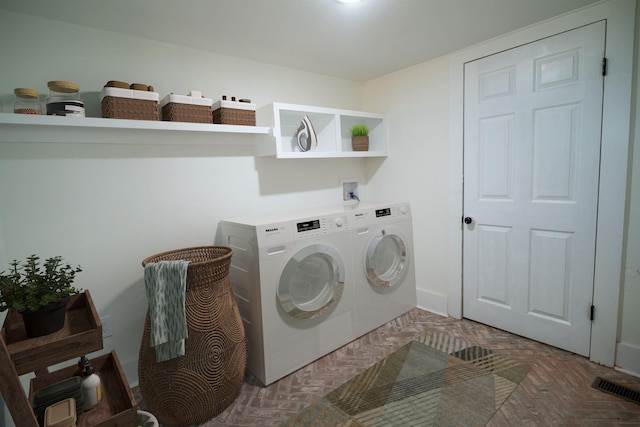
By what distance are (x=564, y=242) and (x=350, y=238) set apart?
1391 mm

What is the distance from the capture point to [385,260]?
9.05 feet

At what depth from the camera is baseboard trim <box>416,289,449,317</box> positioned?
282 centimetres

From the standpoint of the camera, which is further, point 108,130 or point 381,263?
point 381,263

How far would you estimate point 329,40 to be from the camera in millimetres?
2146

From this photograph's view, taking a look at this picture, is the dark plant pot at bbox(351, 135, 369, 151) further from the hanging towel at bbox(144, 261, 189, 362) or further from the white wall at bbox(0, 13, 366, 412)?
the hanging towel at bbox(144, 261, 189, 362)

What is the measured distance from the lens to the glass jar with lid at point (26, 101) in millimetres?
1553

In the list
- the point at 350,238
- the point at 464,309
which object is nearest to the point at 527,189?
the point at 464,309

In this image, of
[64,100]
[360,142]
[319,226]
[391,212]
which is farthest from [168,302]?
[360,142]

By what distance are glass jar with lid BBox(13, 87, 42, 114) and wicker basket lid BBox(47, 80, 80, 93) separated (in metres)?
0.08

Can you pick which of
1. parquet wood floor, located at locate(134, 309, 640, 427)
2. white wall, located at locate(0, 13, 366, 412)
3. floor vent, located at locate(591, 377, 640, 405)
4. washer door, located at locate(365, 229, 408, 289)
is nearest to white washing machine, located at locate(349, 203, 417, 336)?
washer door, located at locate(365, 229, 408, 289)

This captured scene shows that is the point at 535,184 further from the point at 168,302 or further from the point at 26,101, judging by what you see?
the point at 26,101

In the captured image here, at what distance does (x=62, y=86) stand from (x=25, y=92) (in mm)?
150

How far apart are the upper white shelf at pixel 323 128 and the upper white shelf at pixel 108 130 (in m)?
0.20

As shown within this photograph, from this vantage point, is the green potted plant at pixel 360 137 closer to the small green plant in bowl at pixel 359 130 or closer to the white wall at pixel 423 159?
the small green plant in bowl at pixel 359 130
